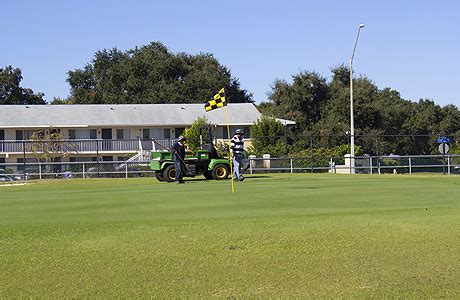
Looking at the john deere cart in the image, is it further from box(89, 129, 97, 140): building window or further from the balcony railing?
box(89, 129, 97, 140): building window

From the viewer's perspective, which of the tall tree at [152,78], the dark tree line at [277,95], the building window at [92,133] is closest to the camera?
the building window at [92,133]

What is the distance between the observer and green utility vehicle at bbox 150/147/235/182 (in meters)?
26.3

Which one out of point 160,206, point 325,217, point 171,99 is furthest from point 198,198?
point 171,99

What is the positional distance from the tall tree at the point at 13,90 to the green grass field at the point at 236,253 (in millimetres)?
75447

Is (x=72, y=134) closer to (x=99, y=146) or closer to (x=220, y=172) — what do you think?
(x=99, y=146)

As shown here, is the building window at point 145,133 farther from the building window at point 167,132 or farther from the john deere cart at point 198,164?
the john deere cart at point 198,164

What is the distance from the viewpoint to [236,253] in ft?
25.8

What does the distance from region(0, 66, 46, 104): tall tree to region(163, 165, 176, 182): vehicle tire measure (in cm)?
6177

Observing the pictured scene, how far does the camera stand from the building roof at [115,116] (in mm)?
55969

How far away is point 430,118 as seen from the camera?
84375mm

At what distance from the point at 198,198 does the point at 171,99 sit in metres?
62.1

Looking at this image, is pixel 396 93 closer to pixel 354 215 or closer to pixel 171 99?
pixel 171 99

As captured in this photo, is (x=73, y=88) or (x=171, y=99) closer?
(x=171, y=99)

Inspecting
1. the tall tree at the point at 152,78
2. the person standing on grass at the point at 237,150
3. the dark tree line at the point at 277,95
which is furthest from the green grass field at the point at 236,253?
the tall tree at the point at 152,78
